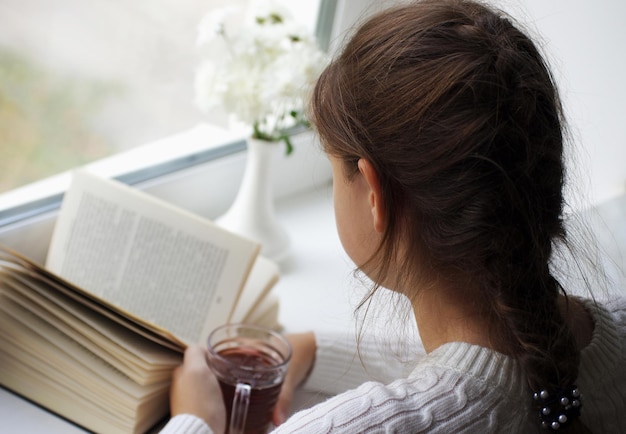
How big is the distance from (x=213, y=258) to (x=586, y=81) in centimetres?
84

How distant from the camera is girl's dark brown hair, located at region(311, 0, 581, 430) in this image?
64 cm

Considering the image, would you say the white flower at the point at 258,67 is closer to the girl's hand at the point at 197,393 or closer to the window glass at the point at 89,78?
the window glass at the point at 89,78

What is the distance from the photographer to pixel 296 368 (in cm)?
100

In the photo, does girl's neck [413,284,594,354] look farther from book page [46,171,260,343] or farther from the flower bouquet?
the flower bouquet

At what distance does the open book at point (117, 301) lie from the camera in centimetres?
85

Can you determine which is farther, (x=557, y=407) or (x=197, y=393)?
(x=197, y=393)

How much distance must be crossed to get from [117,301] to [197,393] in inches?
8.4

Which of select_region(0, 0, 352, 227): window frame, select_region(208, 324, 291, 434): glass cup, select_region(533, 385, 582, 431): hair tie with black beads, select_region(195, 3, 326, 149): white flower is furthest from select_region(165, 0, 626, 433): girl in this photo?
select_region(0, 0, 352, 227): window frame

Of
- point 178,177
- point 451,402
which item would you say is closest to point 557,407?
point 451,402

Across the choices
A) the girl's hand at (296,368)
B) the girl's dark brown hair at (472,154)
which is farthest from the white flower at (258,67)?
the girl's dark brown hair at (472,154)

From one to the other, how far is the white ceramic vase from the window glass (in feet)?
0.82

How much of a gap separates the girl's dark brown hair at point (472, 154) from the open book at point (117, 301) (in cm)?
32

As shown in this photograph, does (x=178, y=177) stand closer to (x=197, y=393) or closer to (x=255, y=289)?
(x=255, y=289)

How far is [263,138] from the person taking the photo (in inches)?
48.6
